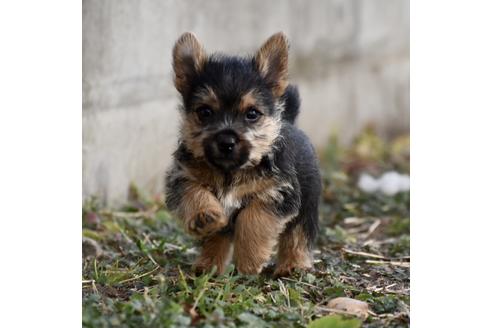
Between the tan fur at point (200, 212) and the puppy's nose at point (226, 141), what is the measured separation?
38cm

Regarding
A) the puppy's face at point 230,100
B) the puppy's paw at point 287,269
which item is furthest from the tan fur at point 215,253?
the puppy's face at point 230,100

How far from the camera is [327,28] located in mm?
12492

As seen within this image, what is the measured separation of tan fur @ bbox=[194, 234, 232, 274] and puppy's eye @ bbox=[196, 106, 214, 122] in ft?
3.21

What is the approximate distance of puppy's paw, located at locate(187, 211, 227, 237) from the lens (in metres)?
5.54

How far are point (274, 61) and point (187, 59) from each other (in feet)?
2.15

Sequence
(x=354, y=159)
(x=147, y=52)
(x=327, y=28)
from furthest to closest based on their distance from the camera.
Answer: (x=327, y=28) → (x=354, y=159) → (x=147, y=52)

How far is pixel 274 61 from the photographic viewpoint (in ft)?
20.0

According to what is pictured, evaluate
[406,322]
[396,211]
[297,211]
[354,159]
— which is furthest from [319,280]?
[354,159]

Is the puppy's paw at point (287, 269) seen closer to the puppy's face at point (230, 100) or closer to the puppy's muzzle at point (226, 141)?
the puppy's face at point (230, 100)

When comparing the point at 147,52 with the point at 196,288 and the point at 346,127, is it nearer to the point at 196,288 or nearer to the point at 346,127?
the point at 196,288

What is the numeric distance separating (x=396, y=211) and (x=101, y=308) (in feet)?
15.5

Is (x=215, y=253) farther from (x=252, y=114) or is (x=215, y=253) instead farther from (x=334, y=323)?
(x=334, y=323)

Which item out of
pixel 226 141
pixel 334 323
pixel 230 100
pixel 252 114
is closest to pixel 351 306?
pixel 334 323

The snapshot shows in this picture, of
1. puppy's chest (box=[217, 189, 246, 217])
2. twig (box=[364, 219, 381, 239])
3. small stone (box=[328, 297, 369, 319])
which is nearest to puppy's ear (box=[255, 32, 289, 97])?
puppy's chest (box=[217, 189, 246, 217])
